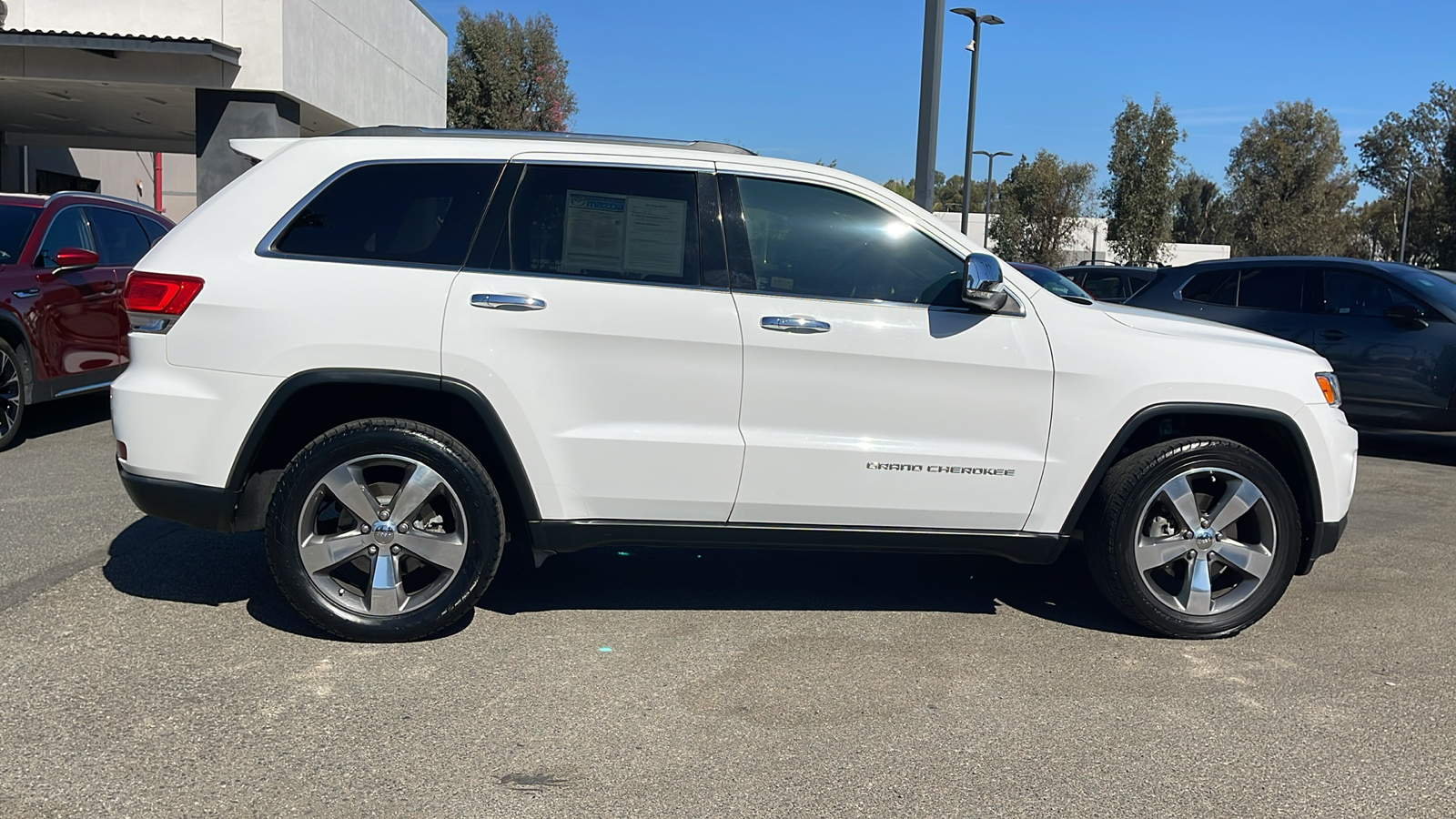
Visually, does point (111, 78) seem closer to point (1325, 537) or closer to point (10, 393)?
point (10, 393)

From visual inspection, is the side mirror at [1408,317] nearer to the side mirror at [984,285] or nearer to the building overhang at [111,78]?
the side mirror at [984,285]

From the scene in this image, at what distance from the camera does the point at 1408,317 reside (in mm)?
8961

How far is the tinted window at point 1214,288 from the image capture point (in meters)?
10.0

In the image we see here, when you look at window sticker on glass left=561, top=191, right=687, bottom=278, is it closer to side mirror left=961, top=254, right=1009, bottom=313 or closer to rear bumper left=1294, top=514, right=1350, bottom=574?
side mirror left=961, top=254, right=1009, bottom=313

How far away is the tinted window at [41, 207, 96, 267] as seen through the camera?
26.7 feet

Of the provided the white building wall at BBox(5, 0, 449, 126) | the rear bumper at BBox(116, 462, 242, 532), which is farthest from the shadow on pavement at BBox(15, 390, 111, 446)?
the white building wall at BBox(5, 0, 449, 126)

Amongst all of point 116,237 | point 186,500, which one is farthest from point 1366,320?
point 116,237

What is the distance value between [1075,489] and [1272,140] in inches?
2071

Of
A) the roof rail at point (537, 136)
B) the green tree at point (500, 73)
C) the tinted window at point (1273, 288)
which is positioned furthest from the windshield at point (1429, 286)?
the green tree at point (500, 73)

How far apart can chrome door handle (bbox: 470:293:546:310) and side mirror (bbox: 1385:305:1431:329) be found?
7.77 metres

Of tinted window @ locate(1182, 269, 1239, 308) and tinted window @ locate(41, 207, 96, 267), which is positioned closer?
tinted window @ locate(41, 207, 96, 267)

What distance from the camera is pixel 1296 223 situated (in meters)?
49.5

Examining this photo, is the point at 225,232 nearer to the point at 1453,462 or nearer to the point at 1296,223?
the point at 1453,462

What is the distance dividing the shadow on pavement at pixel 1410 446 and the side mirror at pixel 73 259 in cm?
1018
